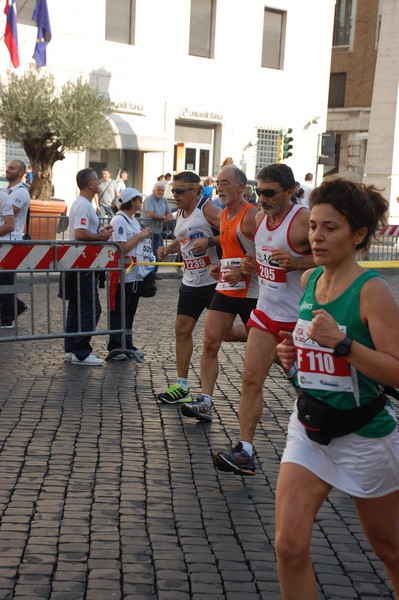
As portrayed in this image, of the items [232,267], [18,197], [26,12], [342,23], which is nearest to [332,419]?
[232,267]

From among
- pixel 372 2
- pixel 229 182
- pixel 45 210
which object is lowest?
pixel 45 210

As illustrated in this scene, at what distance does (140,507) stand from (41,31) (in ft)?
86.9

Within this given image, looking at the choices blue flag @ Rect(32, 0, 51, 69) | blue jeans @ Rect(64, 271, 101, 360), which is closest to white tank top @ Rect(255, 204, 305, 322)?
blue jeans @ Rect(64, 271, 101, 360)

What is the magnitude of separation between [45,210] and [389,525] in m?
18.1

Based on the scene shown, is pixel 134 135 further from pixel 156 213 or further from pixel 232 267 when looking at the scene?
pixel 232 267

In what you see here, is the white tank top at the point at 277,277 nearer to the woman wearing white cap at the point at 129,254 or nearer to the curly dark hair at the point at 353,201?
the curly dark hair at the point at 353,201

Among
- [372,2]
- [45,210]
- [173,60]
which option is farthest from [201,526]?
[372,2]

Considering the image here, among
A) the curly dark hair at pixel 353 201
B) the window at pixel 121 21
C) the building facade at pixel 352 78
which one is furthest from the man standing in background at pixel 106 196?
the building facade at pixel 352 78

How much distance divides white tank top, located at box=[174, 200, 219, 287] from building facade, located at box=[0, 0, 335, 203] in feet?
78.3

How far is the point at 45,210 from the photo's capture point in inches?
821

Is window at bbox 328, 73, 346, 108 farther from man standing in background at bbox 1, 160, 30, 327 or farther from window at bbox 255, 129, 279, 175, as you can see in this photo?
man standing in background at bbox 1, 160, 30, 327

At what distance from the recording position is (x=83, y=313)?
10.1 meters

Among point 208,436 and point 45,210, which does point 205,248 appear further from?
point 45,210

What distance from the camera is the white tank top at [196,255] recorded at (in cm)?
792
